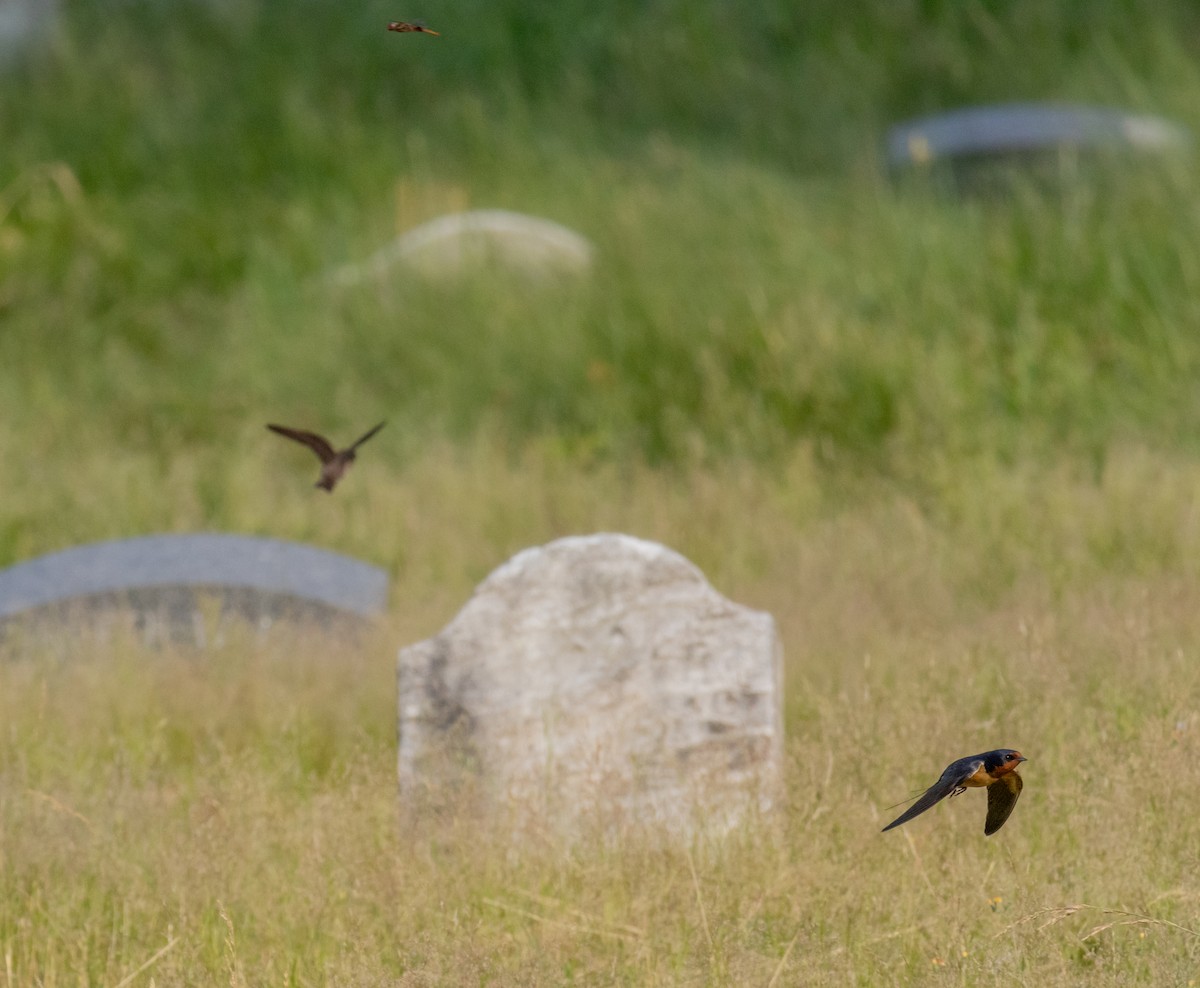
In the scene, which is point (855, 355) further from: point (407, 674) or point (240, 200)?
point (240, 200)

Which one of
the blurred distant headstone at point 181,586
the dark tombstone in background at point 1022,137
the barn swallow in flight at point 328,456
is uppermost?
the dark tombstone in background at point 1022,137

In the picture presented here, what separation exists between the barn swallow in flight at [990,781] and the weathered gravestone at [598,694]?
2.25 ft

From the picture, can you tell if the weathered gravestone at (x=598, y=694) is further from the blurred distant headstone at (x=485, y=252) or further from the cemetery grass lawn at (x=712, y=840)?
the blurred distant headstone at (x=485, y=252)

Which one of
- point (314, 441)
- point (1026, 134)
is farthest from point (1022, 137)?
point (314, 441)

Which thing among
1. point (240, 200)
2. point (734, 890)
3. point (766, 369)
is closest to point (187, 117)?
point (240, 200)

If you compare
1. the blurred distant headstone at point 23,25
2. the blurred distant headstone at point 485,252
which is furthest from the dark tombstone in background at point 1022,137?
the blurred distant headstone at point 23,25

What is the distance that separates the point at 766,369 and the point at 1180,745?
420cm

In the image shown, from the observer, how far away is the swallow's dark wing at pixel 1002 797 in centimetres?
326

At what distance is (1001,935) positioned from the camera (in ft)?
10.1

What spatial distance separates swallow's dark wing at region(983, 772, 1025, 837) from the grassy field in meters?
0.13

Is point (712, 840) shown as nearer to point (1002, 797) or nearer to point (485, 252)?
point (1002, 797)

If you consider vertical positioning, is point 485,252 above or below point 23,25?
below

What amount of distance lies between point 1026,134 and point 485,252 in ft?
10.0

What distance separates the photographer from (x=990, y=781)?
3188 millimetres
